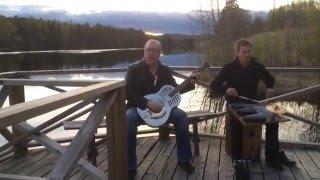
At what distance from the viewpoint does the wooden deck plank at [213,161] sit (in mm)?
4090

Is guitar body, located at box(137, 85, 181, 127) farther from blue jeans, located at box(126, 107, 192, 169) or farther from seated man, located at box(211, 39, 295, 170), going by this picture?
seated man, located at box(211, 39, 295, 170)

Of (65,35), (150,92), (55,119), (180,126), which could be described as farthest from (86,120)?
(65,35)

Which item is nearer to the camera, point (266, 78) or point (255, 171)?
point (255, 171)

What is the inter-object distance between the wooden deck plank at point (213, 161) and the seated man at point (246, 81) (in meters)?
0.50

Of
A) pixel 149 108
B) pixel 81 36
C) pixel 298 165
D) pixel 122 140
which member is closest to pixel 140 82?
pixel 149 108

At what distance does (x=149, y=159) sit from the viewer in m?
4.63

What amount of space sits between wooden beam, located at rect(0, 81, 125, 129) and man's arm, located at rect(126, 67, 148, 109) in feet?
4.11

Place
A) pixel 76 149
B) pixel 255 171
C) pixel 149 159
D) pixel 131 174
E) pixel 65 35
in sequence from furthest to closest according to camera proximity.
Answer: pixel 65 35 < pixel 149 159 < pixel 255 171 < pixel 131 174 < pixel 76 149

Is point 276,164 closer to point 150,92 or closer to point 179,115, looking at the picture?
point 179,115

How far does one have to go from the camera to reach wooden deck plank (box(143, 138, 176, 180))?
412 cm

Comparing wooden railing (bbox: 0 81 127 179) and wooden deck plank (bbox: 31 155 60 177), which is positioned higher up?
wooden railing (bbox: 0 81 127 179)

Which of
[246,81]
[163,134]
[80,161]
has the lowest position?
[163,134]

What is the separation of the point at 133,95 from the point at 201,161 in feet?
3.15

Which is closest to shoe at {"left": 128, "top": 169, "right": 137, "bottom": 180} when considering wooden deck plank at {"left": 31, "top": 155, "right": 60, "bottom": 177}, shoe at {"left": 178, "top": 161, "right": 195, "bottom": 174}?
shoe at {"left": 178, "top": 161, "right": 195, "bottom": 174}
